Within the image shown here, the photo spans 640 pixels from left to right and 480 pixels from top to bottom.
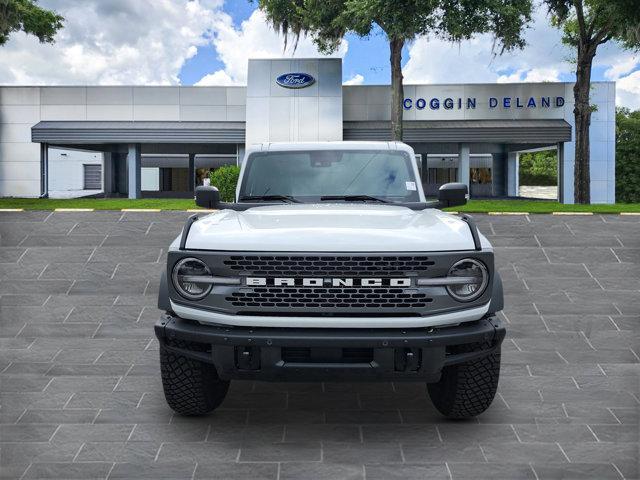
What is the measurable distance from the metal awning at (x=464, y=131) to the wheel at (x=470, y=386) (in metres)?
32.3

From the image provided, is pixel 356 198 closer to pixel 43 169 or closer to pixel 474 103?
pixel 474 103

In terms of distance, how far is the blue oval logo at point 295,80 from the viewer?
3550 cm

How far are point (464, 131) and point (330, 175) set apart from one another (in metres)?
32.0

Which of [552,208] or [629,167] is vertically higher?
[629,167]

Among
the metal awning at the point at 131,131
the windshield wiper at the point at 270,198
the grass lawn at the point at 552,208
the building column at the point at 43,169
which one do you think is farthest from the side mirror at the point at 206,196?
the building column at the point at 43,169

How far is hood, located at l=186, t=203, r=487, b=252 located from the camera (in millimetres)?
5020

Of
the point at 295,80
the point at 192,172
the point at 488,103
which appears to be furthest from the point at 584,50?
the point at 192,172

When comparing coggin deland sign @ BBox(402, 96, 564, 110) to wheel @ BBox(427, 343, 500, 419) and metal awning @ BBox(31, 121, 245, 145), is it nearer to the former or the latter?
metal awning @ BBox(31, 121, 245, 145)

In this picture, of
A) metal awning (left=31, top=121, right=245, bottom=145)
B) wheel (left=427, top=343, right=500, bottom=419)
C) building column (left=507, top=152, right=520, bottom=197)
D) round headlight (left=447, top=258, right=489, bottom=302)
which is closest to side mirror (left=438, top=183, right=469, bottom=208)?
round headlight (left=447, top=258, right=489, bottom=302)

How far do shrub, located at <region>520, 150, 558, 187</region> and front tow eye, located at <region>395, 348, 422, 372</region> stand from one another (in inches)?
2842

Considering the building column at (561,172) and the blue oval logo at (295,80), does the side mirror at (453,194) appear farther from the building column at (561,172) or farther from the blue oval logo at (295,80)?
the building column at (561,172)

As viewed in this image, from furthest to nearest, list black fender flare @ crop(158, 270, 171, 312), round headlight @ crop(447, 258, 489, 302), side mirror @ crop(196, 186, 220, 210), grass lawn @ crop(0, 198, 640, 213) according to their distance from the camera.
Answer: grass lawn @ crop(0, 198, 640, 213) → side mirror @ crop(196, 186, 220, 210) → black fender flare @ crop(158, 270, 171, 312) → round headlight @ crop(447, 258, 489, 302)

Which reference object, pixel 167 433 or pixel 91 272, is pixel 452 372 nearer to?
pixel 167 433

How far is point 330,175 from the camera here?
689 cm
